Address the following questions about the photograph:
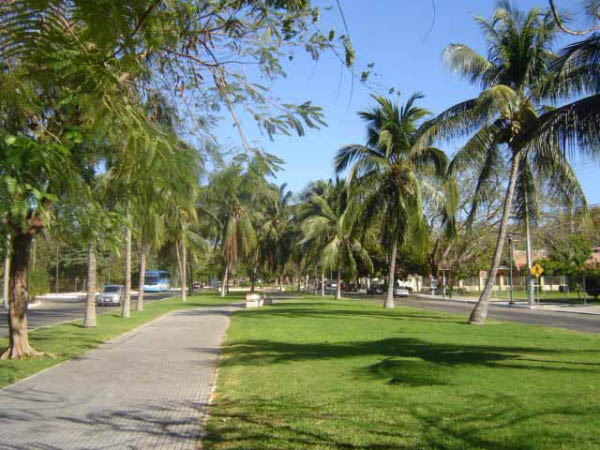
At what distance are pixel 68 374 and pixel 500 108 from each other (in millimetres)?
13989

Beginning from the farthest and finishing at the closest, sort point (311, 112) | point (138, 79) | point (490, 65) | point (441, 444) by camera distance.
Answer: point (490, 65) < point (138, 79) < point (311, 112) < point (441, 444)

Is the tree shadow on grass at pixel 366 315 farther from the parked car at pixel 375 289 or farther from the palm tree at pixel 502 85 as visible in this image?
the parked car at pixel 375 289

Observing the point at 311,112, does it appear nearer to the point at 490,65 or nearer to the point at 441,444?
the point at 441,444

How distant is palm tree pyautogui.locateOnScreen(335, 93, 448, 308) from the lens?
26469 millimetres

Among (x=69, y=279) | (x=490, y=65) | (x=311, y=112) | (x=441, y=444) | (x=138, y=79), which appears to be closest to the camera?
(x=441, y=444)

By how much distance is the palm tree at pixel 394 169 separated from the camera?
26.5 metres

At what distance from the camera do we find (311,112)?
7832 millimetres

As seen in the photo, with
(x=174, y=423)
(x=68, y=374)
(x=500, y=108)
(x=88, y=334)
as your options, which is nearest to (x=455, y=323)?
(x=500, y=108)

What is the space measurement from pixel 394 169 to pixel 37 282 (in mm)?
35371

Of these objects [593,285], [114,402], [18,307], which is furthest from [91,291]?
[593,285]

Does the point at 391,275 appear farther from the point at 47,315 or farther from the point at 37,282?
the point at 37,282

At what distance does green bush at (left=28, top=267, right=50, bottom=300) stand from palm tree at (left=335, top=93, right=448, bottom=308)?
3132 centimetres

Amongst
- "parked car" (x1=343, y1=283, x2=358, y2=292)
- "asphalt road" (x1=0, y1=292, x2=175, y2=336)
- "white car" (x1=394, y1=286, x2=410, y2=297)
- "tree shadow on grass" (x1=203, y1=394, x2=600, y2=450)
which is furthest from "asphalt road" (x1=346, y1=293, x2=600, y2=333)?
"parked car" (x1=343, y1=283, x2=358, y2=292)

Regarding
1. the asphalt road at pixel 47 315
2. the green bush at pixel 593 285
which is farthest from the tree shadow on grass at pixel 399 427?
the green bush at pixel 593 285
